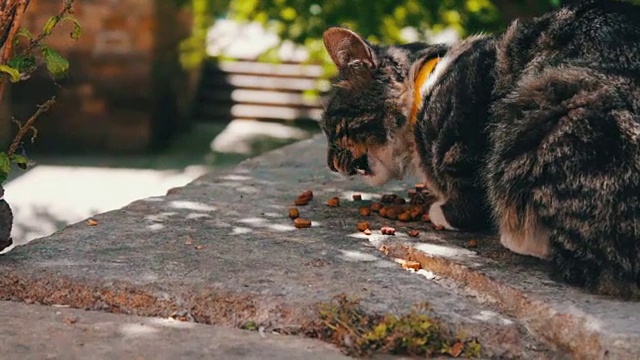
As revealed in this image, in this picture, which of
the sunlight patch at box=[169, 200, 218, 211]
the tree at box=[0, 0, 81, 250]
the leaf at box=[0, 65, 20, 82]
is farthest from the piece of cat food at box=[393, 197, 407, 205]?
the leaf at box=[0, 65, 20, 82]

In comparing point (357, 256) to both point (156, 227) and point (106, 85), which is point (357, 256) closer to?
point (156, 227)

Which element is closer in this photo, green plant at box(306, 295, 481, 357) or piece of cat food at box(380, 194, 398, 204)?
green plant at box(306, 295, 481, 357)

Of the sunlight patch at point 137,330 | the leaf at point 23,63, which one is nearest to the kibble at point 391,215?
the sunlight patch at point 137,330

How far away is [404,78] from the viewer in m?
4.90

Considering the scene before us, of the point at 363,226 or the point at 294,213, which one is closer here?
the point at 363,226

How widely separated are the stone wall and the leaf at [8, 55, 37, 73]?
7.20 meters

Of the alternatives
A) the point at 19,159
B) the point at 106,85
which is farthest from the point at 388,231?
the point at 106,85

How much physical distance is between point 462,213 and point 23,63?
2.11m

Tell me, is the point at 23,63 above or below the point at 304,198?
above

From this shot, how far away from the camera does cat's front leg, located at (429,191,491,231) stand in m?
4.54

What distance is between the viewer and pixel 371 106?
490cm

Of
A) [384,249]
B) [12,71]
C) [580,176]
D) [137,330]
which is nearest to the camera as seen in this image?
[137,330]

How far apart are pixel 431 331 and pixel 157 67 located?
28.5 feet

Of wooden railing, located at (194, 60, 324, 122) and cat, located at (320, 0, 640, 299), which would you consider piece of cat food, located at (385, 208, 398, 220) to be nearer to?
cat, located at (320, 0, 640, 299)
